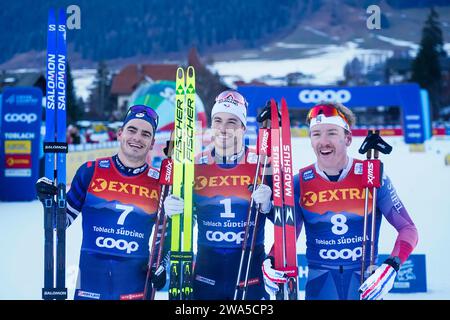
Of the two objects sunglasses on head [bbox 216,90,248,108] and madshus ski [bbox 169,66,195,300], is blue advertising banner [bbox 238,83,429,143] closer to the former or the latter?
sunglasses on head [bbox 216,90,248,108]

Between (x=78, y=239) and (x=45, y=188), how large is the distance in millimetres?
3336

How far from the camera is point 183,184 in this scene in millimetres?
3285

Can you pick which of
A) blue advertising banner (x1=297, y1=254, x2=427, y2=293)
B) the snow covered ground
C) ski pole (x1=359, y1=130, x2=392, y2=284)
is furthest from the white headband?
the snow covered ground

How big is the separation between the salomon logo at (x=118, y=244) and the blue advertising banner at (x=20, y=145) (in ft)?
26.5

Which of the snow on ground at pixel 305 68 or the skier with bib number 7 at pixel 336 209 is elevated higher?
the snow on ground at pixel 305 68

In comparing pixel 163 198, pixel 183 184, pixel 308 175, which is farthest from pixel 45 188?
pixel 308 175

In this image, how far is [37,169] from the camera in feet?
37.4

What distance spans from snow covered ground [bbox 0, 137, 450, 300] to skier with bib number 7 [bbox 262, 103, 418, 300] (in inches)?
69.0

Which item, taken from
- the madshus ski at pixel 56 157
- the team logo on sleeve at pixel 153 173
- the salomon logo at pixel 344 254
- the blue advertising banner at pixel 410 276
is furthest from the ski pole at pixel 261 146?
the blue advertising banner at pixel 410 276

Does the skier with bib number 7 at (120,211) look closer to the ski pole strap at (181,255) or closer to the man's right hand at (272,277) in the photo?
the ski pole strap at (181,255)

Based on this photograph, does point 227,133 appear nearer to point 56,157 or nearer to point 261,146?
point 261,146

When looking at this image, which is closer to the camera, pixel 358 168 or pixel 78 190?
pixel 358 168

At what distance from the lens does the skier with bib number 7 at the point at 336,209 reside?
3344mm
